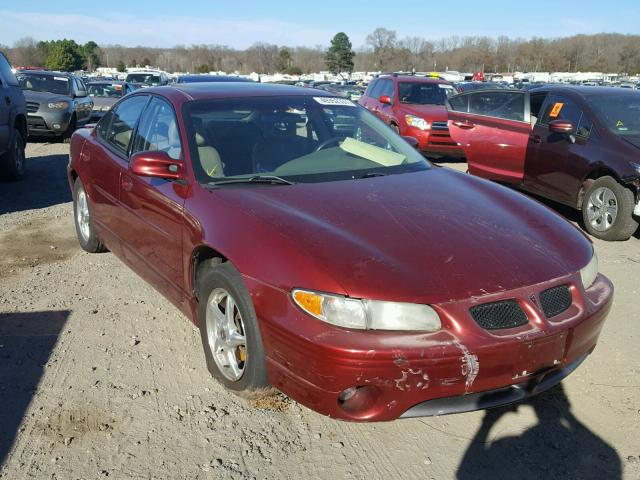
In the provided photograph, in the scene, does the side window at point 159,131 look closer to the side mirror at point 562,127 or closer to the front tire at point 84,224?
the front tire at point 84,224

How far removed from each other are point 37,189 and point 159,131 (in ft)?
18.2

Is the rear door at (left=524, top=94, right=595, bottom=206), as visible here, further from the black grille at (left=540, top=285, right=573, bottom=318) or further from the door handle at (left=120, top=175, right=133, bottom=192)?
the door handle at (left=120, top=175, right=133, bottom=192)

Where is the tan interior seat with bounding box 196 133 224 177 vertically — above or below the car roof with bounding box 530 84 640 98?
below

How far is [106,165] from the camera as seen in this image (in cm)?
462

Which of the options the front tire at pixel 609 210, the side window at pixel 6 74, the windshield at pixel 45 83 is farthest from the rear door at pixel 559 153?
the windshield at pixel 45 83

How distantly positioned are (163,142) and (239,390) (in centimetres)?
176

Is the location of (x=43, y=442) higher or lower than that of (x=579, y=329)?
lower

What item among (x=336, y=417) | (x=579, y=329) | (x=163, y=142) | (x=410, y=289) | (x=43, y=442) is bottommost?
(x=43, y=442)

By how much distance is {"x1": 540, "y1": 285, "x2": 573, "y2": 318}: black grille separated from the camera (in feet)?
8.75

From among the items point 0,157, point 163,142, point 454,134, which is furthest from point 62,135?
point 163,142

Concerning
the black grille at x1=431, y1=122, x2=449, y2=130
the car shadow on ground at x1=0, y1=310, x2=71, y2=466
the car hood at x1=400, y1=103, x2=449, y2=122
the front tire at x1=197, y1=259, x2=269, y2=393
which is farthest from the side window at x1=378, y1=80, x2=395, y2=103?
the front tire at x1=197, y1=259, x2=269, y2=393

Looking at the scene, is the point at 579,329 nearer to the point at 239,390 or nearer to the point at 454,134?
the point at 239,390

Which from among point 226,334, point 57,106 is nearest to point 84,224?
point 226,334

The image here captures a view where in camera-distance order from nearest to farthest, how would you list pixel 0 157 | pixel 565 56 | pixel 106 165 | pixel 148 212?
pixel 148 212, pixel 106 165, pixel 0 157, pixel 565 56
